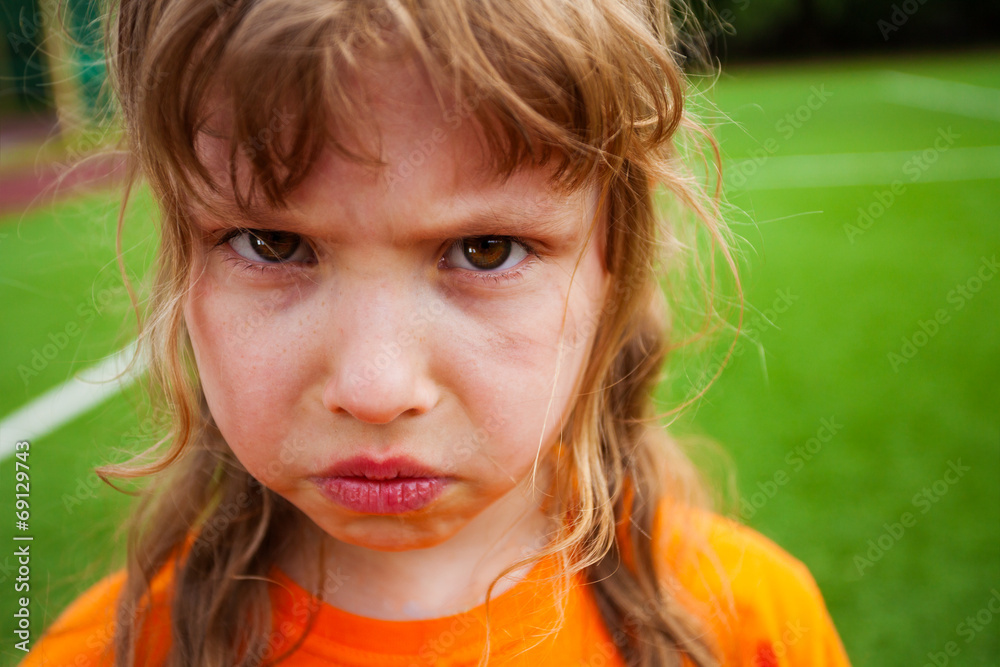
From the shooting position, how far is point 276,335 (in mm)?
916

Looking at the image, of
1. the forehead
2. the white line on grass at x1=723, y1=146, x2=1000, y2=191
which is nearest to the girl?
the forehead

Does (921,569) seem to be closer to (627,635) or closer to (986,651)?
(986,651)

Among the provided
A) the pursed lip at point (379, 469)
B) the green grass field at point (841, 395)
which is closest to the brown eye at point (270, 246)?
the pursed lip at point (379, 469)

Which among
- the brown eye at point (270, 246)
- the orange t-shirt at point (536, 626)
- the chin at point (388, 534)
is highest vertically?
the brown eye at point (270, 246)

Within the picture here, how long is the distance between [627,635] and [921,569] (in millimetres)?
1872

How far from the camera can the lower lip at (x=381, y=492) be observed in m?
0.95

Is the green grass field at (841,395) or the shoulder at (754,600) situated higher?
the shoulder at (754,600)

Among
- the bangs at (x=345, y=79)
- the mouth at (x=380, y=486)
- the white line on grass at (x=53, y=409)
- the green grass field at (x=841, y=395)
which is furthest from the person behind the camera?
the white line on grass at (x=53, y=409)

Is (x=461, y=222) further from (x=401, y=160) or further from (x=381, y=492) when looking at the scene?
(x=381, y=492)

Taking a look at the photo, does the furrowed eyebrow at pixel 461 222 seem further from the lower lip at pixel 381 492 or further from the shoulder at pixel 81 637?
the shoulder at pixel 81 637

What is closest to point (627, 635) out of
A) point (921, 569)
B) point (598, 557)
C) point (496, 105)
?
Answer: point (598, 557)

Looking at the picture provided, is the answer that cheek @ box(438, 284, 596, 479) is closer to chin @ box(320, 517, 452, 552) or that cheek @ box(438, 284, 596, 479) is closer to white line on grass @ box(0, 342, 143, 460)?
chin @ box(320, 517, 452, 552)

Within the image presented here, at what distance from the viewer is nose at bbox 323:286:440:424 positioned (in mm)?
855

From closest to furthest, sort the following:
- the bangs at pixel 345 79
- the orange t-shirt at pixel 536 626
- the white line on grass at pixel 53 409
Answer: the bangs at pixel 345 79 < the orange t-shirt at pixel 536 626 < the white line on grass at pixel 53 409
